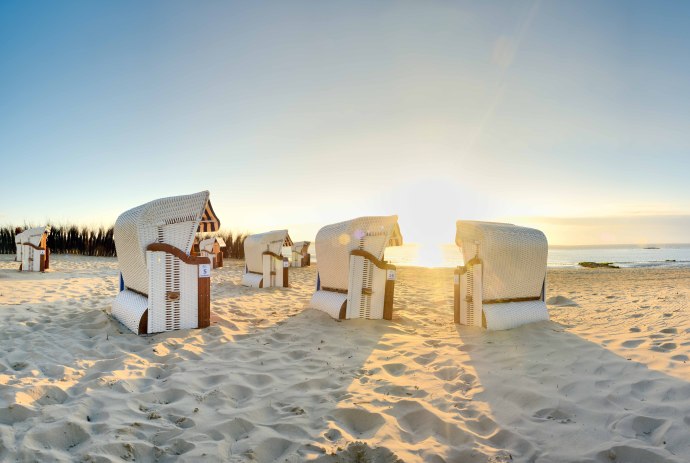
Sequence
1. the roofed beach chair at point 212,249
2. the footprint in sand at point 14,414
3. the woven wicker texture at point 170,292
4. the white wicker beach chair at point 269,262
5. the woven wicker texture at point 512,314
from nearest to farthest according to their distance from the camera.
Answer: the footprint in sand at point 14,414 → the woven wicker texture at point 170,292 → the woven wicker texture at point 512,314 → the white wicker beach chair at point 269,262 → the roofed beach chair at point 212,249

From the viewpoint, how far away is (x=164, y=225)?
675cm

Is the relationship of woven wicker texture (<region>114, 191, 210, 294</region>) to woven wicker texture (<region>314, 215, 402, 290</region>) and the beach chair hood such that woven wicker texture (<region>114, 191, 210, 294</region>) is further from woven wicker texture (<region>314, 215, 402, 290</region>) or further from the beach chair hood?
woven wicker texture (<region>314, 215, 402, 290</region>)

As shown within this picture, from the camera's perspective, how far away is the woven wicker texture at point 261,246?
1391cm

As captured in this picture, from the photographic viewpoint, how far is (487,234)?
276 inches

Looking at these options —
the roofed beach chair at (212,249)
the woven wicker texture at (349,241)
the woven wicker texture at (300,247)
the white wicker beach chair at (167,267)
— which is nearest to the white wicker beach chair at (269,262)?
the woven wicker texture at (349,241)

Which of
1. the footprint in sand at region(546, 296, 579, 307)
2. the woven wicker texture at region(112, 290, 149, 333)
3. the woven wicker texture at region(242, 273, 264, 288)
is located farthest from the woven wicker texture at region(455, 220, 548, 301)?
the woven wicker texture at region(242, 273, 264, 288)

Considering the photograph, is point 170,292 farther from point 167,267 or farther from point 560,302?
point 560,302

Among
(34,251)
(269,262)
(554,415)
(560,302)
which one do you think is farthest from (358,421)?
(34,251)

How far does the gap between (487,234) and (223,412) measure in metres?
5.11

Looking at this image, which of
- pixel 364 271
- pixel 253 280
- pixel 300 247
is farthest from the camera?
pixel 300 247

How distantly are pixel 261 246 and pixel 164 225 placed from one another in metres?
7.36

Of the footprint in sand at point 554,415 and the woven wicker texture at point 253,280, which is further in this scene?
the woven wicker texture at point 253,280

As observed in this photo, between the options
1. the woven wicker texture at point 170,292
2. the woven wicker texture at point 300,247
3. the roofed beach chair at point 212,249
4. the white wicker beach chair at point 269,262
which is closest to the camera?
the woven wicker texture at point 170,292

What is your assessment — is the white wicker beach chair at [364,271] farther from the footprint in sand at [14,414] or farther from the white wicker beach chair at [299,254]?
the white wicker beach chair at [299,254]
